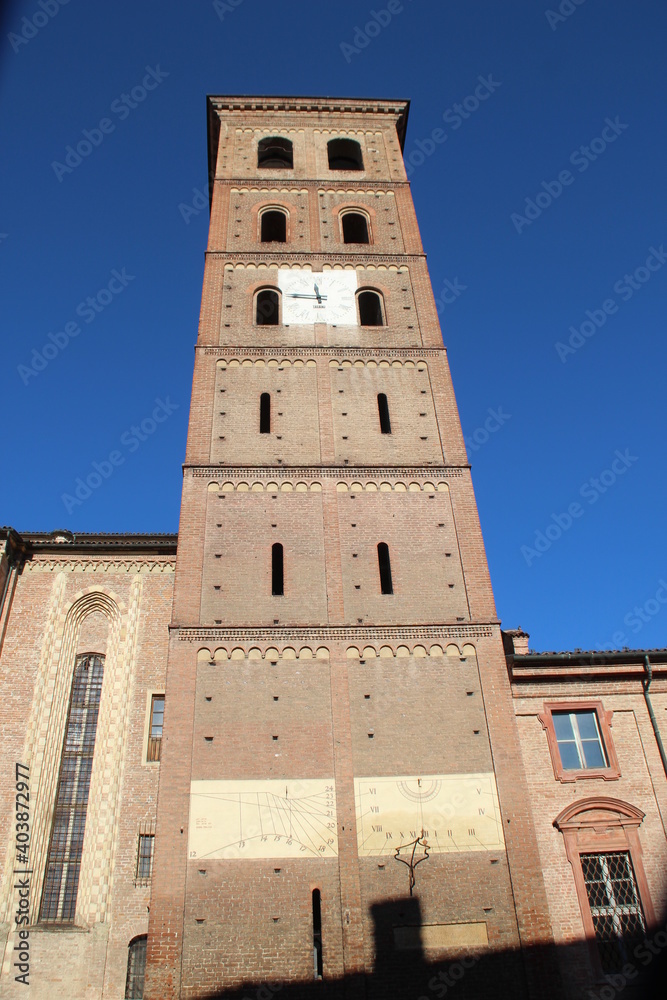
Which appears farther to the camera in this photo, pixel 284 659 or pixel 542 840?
pixel 284 659

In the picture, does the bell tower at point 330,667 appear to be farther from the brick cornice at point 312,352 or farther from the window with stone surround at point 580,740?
the window with stone surround at point 580,740

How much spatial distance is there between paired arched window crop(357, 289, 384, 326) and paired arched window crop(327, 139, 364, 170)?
7578 millimetres

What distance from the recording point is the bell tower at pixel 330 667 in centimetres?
1205

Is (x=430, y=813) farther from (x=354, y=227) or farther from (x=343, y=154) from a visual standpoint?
(x=343, y=154)

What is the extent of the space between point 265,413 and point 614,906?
1191 cm

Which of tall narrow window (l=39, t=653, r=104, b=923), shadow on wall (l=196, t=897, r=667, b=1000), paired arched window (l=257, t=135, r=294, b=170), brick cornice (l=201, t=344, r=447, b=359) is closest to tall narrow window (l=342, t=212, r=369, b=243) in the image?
paired arched window (l=257, t=135, r=294, b=170)

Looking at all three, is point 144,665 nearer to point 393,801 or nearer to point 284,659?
point 284,659

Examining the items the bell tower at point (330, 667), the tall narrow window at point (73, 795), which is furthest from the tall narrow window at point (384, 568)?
the tall narrow window at point (73, 795)

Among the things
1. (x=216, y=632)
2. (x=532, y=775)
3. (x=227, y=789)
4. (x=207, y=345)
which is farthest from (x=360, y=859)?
(x=207, y=345)

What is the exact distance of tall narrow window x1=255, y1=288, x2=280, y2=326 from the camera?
2109cm

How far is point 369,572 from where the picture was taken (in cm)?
1577

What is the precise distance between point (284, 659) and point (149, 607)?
235 inches

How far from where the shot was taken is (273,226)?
25062 millimetres

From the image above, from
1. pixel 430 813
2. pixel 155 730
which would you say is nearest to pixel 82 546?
pixel 155 730
